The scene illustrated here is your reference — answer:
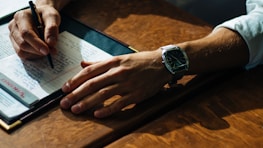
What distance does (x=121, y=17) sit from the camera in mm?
1338

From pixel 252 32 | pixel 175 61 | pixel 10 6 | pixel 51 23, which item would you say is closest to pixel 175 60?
pixel 175 61

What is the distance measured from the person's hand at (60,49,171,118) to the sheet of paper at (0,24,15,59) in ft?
0.77

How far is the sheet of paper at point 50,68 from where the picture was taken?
1.05m

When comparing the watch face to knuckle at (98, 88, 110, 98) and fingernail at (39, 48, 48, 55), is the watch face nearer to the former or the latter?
knuckle at (98, 88, 110, 98)

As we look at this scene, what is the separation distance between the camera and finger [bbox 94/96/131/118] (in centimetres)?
98

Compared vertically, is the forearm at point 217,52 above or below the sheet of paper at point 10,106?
above

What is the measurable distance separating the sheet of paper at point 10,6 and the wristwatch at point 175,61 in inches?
20.8

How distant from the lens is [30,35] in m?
1.11

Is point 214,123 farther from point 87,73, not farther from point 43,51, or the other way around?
point 43,51

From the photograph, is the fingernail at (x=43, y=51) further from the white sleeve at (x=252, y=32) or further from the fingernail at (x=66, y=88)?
the white sleeve at (x=252, y=32)

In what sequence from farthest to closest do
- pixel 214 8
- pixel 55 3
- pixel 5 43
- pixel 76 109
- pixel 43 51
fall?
pixel 214 8 < pixel 55 3 < pixel 5 43 < pixel 43 51 < pixel 76 109

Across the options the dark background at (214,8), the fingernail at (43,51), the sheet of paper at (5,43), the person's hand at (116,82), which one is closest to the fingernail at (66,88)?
the person's hand at (116,82)

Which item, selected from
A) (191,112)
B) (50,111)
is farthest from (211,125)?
(50,111)

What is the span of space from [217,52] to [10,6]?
66 cm
